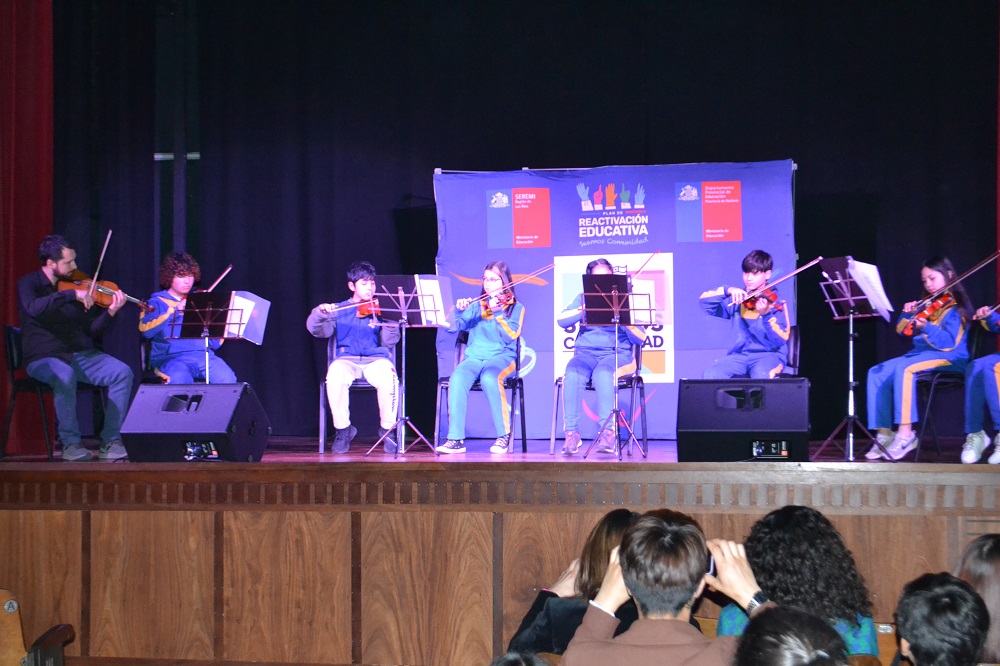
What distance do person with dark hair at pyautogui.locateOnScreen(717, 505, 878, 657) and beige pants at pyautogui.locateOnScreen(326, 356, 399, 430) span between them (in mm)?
3174

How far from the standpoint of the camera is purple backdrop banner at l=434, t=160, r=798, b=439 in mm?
5547

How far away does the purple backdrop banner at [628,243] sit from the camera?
5547 mm

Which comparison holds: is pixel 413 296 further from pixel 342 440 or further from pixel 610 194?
pixel 610 194

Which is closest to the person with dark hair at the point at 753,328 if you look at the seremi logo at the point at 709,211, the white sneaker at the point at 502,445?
the seremi logo at the point at 709,211

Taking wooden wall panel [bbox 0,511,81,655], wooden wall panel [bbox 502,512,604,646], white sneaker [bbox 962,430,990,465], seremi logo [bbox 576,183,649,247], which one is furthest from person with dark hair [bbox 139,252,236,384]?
white sneaker [bbox 962,430,990,465]

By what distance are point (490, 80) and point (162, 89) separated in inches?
89.4

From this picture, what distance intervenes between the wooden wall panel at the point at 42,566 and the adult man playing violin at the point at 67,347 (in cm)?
79

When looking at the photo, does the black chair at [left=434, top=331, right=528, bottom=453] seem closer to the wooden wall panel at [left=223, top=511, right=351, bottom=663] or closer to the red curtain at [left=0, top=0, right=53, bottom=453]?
the wooden wall panel at [left=223, top=511, right=351, bottom=663]

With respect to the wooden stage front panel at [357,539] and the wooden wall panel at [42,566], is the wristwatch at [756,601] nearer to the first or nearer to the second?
the wooden stage front panel at [357,539]

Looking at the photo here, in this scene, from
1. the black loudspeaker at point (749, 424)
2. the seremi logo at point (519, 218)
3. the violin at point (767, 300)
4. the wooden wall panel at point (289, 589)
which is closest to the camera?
the wooden wall panel at point (289, 589)

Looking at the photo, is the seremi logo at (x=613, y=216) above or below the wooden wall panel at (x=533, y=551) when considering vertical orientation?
above

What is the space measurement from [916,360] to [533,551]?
2.22 meters

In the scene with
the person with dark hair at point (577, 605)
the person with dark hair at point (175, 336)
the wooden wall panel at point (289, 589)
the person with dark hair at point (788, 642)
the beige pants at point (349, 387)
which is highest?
the person with dark hair at point (175, 336)

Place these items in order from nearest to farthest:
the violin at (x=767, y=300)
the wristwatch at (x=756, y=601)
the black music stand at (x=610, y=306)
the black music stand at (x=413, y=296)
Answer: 1. the wristwatch at (x=756, y=601)
2. the black music stand at (x=610, y=306)
3. the black music stand at (x=413, y=296)
4. the violin at (x=767, y=300)
